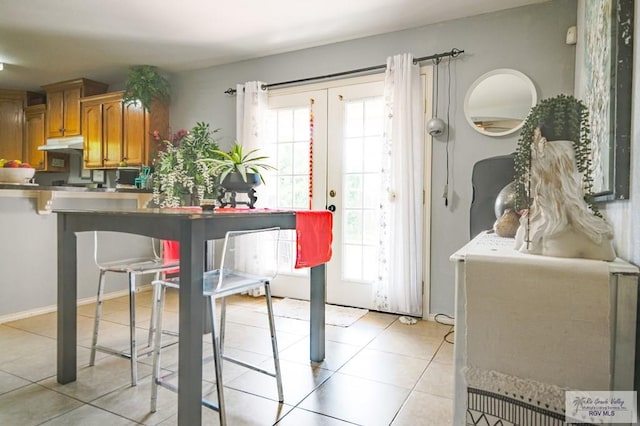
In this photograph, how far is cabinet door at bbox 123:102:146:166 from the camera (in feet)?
14.5

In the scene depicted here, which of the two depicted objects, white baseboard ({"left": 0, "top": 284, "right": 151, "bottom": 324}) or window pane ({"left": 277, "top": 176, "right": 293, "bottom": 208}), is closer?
white baseboard ({"left": 0, "top": 284, "right": 151, "bottom": 324})

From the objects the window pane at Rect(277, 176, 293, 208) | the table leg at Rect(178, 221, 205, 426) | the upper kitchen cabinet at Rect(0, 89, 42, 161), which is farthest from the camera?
the upper kitchen cabinet at Rect(0, 89, 42, 161)

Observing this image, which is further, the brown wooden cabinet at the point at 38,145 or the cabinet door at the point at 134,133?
the brown wooden cabinet at the point at 38,145

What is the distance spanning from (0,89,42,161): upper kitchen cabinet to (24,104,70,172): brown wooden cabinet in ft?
0.29

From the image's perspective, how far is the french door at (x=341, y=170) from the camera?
3477 millimetres

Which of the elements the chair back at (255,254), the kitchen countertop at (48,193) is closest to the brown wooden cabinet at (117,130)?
the kitchen countertop at (48,193)

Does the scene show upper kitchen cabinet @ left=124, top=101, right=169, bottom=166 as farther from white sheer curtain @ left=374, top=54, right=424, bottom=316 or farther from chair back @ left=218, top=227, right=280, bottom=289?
chair back @ left=218, top=227, right=280, bottom=289

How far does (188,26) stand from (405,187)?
244 cm

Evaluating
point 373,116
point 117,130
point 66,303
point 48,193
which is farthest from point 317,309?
point 117,130

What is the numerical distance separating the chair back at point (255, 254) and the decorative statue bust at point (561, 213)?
113 centimetres

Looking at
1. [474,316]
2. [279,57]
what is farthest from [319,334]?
[279,57]

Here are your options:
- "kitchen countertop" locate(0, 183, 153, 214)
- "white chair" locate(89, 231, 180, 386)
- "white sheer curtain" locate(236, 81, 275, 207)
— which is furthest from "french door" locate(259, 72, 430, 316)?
"kitchen countertop" locate(0, 183, 153, 214)

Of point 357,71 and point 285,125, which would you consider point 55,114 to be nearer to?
point 285,125

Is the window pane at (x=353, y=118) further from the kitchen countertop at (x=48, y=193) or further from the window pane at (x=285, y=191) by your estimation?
the kitchen countertop at (x=48, y=193)
